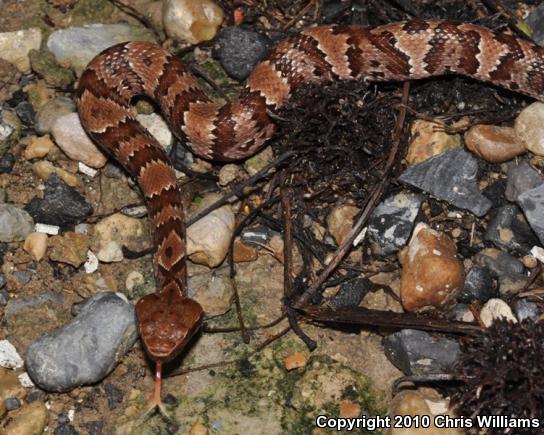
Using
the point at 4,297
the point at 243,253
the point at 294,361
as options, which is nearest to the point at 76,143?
the point at 4,297

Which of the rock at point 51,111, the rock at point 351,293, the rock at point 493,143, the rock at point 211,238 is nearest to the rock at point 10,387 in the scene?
the rock at point 211,238

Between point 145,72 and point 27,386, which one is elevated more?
point 145,72

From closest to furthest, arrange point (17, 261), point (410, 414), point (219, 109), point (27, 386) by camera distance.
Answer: point (410, 414) → point (27, 386) → point (17, 261) → point (219, 109)

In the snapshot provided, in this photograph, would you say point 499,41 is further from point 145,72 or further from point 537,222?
point 145,72

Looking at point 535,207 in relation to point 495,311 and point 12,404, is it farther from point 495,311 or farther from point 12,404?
point 12,404

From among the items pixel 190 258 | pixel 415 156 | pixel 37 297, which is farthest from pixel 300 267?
pixel 37 297
